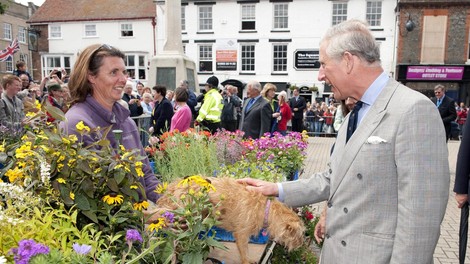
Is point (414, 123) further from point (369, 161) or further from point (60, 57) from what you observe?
point (60, 57)

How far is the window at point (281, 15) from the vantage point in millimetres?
25578

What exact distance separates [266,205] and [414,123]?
101 cm

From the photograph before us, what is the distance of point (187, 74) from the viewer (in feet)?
42.1

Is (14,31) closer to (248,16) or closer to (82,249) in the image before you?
(248,16)

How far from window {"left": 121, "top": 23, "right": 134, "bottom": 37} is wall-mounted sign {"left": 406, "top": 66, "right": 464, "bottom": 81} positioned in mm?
19565

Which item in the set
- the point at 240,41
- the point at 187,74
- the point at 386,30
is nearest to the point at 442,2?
the point at 386,30

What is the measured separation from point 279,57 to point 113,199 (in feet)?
82.7

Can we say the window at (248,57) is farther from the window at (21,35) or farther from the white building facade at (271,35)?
the window at (21,35)

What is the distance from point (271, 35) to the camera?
25828 millimetres

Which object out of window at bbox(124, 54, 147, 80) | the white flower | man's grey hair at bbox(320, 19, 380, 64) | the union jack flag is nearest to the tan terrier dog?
the white flower

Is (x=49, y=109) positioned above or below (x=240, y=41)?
below

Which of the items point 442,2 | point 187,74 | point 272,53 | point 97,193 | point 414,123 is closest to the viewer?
point 414,123

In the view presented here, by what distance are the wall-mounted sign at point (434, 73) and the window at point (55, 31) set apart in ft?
84.4

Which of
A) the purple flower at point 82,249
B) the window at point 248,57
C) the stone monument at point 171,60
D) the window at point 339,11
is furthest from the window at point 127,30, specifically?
the purple flower at point 82,249
